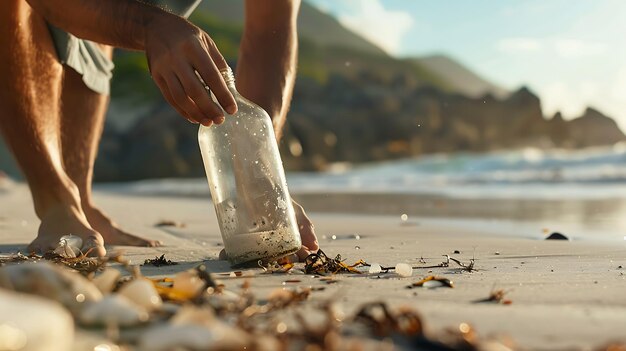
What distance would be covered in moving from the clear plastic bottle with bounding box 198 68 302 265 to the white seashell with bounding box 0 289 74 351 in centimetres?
121

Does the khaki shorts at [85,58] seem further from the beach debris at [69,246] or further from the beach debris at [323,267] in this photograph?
the beach debris at [323,267]

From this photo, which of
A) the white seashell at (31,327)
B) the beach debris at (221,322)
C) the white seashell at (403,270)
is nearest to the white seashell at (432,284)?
the white seashell at (403,270)

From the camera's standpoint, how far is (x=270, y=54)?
3.05m

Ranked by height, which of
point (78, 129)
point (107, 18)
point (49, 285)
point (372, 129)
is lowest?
point (49, 285)

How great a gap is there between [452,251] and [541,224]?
6.12 ft

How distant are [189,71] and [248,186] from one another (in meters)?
0.42

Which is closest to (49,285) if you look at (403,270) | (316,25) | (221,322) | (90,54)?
(221,322)

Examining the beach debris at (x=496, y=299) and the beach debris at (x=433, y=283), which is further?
the beach debris at (x=433, y=283)

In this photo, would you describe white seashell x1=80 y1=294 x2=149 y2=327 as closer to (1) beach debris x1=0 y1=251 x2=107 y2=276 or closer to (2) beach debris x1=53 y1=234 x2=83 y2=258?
(1) beach debris x1=0 y1=251 x2=107 y2=276

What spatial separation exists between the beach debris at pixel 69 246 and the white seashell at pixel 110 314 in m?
1.31

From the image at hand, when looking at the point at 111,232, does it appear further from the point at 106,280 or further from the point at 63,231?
the point at 106,280

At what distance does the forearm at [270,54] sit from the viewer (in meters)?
2.94

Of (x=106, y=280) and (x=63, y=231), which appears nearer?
(x=106, y=280)

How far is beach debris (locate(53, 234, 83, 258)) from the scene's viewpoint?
8.29ft
